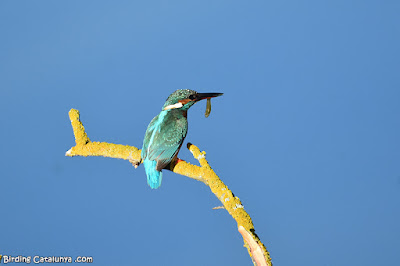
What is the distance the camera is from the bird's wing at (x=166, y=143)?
4.16 meters

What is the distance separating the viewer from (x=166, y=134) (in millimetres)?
4242

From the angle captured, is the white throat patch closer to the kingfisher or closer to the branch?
the kingfisher

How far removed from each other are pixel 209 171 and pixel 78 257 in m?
1.49

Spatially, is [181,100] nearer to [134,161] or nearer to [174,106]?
[174,106]

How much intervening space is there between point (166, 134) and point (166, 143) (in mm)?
88

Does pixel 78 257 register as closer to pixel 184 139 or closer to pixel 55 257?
pixel 55 257

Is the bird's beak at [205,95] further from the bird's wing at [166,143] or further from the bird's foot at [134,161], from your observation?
the bird's foot at [134,161]

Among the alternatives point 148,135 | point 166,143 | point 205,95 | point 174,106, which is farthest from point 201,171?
point 205,95

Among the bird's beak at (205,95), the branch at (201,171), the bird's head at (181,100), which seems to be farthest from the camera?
the bird's beak at (205,95)

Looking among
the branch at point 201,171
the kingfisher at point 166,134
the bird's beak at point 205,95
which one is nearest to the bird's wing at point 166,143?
the kingfisher at point 166,134

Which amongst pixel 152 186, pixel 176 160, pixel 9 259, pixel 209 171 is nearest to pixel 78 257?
pixel 9 259

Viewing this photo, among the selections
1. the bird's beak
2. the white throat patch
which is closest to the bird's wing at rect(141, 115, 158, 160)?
the white throat patch

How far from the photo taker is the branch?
11.1 feet

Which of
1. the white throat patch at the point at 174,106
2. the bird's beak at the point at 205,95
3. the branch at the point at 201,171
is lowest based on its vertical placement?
the branch at the point at 201,171
